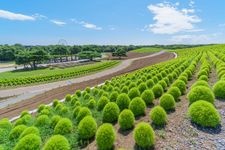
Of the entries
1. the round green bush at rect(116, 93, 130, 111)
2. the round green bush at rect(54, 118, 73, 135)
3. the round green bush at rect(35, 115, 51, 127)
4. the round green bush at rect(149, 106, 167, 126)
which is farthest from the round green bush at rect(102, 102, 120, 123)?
the round green bush at rect(35, 115, 51, 127)

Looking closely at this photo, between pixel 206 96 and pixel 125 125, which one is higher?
pixel 206 96

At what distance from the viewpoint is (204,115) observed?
10039mm

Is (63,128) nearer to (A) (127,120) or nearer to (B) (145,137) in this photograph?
(A) (127,120)

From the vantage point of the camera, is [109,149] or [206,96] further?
[206,96]

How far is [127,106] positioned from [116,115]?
1.42 m

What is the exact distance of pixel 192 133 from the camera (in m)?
9.58

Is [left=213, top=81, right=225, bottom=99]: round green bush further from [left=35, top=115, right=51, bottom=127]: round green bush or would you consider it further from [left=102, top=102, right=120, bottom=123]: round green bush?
[left=35, top=115, right=51, bottom=127]: round green bush

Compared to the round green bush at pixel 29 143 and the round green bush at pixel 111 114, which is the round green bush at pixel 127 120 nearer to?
the round green bush at pixel 111 114

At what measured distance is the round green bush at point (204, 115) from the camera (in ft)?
32.5

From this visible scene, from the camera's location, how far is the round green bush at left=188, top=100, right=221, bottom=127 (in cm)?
991

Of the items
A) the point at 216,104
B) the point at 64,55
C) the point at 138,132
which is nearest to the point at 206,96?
the point at 216,104

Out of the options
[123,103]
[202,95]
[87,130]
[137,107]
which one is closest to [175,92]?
[202,95]

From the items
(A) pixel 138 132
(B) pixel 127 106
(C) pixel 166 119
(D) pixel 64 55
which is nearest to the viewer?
(A) pixel 138 132

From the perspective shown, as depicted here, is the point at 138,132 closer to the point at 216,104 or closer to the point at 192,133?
the point at 192,133
